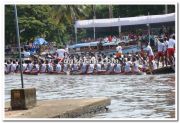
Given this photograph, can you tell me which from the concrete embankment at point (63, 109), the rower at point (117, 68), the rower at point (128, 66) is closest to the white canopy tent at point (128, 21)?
the rower at point (117, 68)

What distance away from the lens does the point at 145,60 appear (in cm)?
2417

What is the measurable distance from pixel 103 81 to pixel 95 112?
903cm

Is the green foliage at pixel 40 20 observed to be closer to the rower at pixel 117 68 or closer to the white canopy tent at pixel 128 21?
the white canopy tent at pixel 128 21

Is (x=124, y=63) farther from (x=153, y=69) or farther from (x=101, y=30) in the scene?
(x=101, y=30)

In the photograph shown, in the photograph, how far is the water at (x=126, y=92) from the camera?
12.4 m

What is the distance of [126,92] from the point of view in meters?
16.8

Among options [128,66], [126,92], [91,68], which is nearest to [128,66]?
[128,66]

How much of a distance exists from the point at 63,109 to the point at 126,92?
5831mm

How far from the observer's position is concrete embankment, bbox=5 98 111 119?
34.7ft

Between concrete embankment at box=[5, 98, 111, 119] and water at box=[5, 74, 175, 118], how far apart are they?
244 mm

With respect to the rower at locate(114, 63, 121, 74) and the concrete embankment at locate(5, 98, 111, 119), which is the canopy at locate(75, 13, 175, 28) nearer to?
the rower at locate(114, 63, 121, 74)

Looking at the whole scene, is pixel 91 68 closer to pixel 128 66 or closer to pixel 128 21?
pixel 128 66

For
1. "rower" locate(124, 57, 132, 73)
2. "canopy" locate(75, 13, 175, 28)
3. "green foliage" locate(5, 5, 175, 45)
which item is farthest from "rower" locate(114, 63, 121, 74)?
"green foliage" locate(5, 5, 175, 45)
